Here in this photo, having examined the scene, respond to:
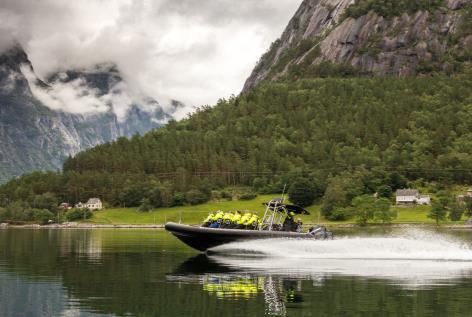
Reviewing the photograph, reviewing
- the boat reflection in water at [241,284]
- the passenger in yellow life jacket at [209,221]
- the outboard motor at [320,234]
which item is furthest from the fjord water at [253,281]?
the passenger in yellow life jacket at [209,221]

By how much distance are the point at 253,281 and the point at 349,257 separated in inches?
821

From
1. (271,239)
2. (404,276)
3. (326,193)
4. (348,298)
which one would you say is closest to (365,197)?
(326,193)

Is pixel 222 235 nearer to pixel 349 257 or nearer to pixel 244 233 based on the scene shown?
pixel 244 233

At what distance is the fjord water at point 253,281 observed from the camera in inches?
1441

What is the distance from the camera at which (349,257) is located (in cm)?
6631

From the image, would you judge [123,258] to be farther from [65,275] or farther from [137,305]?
[137,305]

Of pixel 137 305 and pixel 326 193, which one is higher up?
pixel 326 193

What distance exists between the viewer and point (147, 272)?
53.6 m

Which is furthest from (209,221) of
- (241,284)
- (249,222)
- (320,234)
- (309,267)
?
(241,284)

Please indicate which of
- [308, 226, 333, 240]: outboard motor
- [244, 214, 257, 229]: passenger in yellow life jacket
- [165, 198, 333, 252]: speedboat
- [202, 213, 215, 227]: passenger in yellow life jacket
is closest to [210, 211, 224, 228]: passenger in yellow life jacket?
[202, 213, 215, 227]: passenger in yellow life jacket

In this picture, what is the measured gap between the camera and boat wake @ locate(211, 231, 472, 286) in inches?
2164

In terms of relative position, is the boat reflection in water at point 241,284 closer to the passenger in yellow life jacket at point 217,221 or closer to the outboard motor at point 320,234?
the passenger in yellow life jacket at point 217,221

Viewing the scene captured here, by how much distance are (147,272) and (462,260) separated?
28523 mm

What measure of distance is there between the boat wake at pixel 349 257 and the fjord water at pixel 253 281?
3.6 inches
